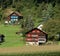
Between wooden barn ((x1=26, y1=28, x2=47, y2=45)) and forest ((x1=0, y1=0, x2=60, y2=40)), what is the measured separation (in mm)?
1078

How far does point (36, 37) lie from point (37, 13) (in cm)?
2298

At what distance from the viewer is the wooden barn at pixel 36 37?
4406 cm

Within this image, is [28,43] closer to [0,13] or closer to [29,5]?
[0,13]

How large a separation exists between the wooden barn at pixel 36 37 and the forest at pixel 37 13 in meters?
1.08

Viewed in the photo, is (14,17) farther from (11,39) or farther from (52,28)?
(11,39)

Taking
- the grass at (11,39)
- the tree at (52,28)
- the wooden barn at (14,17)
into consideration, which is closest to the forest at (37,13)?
the tree at (52,28)

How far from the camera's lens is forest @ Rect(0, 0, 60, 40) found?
46.2m

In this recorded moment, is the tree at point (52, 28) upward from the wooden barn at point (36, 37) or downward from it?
upward

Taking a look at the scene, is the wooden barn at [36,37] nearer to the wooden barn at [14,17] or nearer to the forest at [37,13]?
the forest at [37,13]

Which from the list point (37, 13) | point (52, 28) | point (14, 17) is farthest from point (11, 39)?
point (37, 13)

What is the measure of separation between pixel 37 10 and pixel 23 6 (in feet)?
16.8

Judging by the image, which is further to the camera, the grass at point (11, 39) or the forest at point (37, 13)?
the forest at point (37, 13)

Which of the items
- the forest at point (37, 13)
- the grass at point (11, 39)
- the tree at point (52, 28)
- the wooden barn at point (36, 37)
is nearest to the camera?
the grass at point (11, 39)

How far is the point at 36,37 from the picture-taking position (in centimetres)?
4472
